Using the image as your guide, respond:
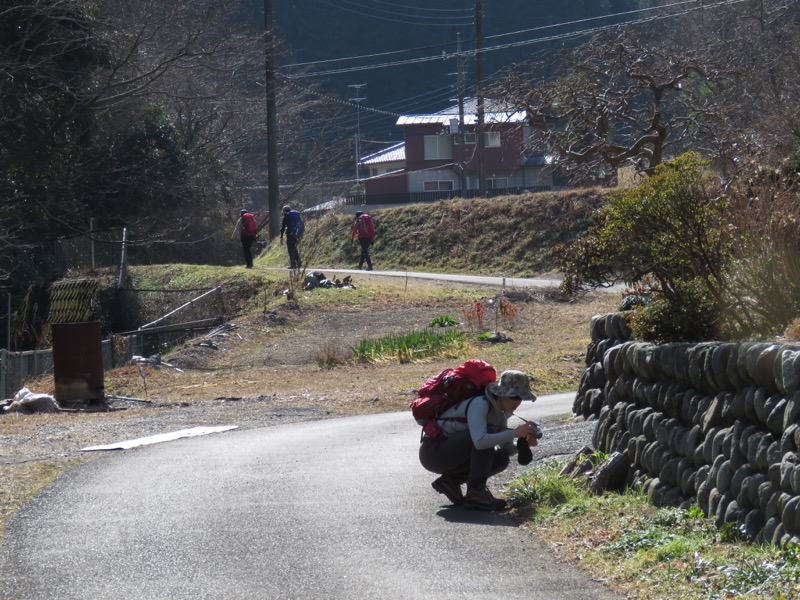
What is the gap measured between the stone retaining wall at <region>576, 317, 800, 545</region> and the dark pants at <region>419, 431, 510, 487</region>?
3.49ft

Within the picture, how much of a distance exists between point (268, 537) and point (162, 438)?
6.33 m

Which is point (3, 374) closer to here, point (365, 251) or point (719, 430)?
point (719, 430)

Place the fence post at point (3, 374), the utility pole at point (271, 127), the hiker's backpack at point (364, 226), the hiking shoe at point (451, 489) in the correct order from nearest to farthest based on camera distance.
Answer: the hiking shoe at point (451, 489) → the fence post at point (3, 374) → the hiker's backpack at point (364, 226) → the utility pole at point (271, 127)

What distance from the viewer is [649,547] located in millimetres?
6945

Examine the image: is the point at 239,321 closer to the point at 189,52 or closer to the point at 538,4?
the point at 189,52

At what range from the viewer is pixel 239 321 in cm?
2761

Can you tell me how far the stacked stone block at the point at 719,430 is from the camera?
20.4ft

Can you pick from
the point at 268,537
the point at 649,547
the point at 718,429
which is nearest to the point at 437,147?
the point at 268,537

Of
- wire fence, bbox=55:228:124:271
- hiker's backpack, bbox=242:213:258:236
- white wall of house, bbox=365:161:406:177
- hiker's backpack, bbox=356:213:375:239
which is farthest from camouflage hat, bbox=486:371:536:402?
white wall of house, bbox=365:161:406:177

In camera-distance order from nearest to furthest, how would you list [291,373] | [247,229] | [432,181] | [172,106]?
[291,373] < [247,229] < [172,106] < [432,181]

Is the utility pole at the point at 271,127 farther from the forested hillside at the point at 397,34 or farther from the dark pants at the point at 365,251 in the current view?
the forested hillside at the point at 397,34

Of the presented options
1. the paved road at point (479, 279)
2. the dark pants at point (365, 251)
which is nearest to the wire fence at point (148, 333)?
the paved road at point (479, 279)

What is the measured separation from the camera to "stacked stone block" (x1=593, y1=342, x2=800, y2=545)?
6227 mm

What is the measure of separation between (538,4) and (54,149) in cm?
6836
